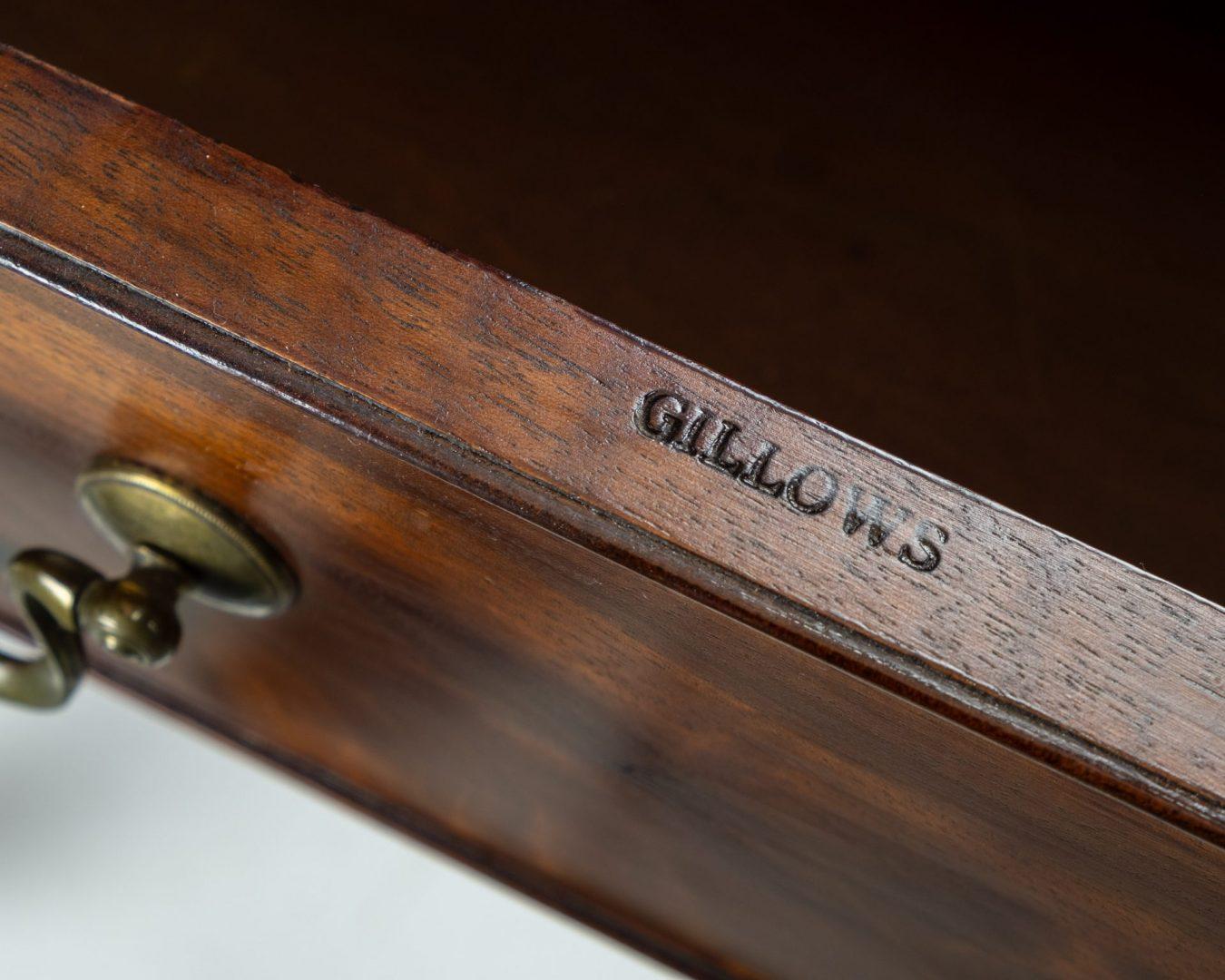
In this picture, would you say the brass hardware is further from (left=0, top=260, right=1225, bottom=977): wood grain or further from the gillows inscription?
the gillows inscription

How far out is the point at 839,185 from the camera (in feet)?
1.81

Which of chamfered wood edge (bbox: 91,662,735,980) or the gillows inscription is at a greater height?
the gillows inscription

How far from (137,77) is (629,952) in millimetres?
588

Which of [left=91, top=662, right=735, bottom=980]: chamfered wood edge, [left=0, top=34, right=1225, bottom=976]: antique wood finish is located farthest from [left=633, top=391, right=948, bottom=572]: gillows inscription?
[left=91, top=662, right=735, bottom=980]: chamfered wood edge

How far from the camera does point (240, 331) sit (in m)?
0.44

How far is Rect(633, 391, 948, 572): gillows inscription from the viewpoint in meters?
0.41

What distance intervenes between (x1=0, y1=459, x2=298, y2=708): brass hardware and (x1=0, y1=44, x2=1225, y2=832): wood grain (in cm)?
15

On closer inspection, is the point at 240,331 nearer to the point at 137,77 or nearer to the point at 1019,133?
the point at 137,77

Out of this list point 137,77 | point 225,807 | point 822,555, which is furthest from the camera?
point 225,807

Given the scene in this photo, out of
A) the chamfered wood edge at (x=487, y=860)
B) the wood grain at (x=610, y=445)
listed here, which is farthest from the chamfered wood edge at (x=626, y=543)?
the chamfered wood edge at (x=487, y=860)

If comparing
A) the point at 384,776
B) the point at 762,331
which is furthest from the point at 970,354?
the point at 384,776

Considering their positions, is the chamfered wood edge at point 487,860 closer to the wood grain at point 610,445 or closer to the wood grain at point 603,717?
the wood grain at point 603,717

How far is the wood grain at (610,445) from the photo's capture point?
40cm

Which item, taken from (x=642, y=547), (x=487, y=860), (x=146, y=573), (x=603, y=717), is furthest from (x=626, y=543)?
(x=487, y=860)
